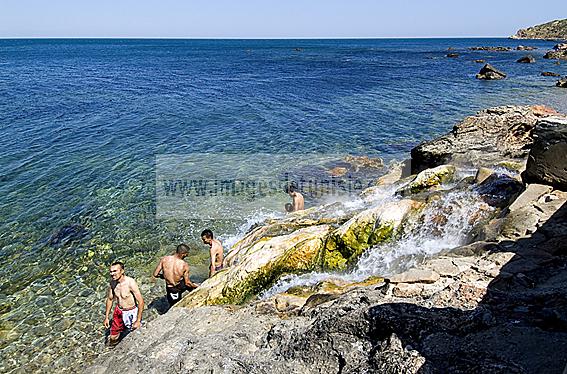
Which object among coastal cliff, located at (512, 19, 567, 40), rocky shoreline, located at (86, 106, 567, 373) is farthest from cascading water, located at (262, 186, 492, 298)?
coastal cliff, located at (512, 19, 567, 40)

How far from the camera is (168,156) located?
22719 mm

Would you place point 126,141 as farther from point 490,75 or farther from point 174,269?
point 490,75

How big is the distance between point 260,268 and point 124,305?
2.89m

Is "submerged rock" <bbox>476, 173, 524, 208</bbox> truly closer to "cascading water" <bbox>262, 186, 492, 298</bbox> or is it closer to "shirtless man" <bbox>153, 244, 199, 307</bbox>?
"cascading water" <bbox>262, 186, 492, 298</bbox>

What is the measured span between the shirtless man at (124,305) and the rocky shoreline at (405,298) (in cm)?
91

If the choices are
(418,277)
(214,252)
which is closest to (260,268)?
(214,252)

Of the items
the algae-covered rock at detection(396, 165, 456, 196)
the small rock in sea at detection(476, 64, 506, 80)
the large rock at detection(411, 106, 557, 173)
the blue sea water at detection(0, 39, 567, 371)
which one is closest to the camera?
the blue sea water at detection(0, 39, 567, 371)

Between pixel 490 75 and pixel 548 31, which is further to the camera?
pixel 548 31

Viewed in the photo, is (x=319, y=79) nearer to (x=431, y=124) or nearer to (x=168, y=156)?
(x=431, y=124)

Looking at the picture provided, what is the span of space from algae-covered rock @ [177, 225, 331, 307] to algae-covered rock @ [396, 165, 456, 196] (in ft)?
11.7

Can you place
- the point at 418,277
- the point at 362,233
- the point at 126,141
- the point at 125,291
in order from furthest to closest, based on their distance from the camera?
the point at 126,141, the point at 362,233, the point at 125,291, the point at 418,277

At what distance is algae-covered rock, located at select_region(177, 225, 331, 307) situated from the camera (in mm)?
8945

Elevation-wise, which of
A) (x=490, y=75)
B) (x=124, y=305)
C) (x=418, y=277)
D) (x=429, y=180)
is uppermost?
(x=490, y=75)

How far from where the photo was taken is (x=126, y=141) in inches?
993
